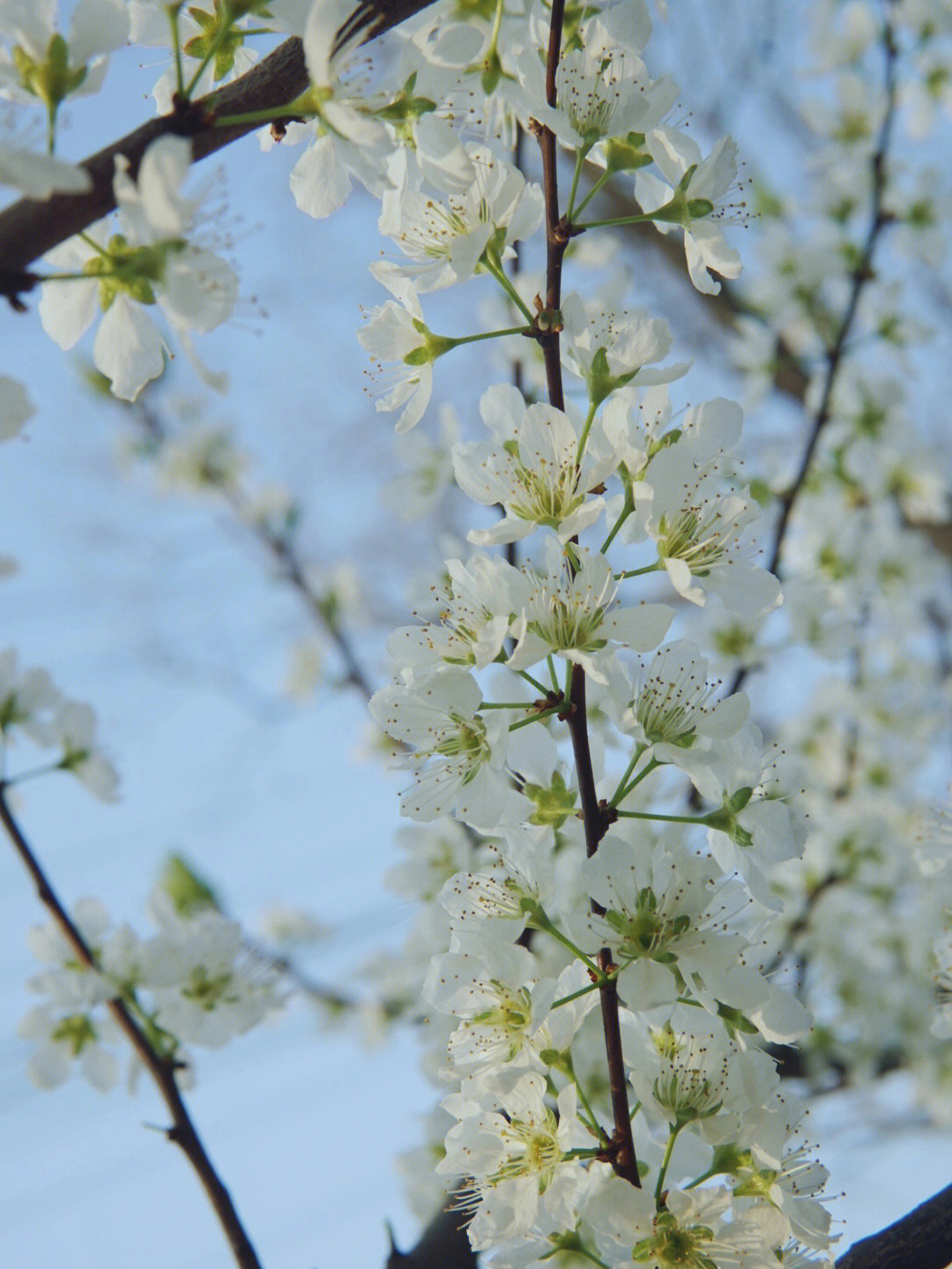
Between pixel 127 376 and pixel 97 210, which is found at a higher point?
pixel 127 376

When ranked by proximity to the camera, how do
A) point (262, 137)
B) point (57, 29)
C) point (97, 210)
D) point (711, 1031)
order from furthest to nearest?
point (262, 137) < point (711, 1031) < point (57, 29) < point (97, 210)

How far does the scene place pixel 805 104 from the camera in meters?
3.35

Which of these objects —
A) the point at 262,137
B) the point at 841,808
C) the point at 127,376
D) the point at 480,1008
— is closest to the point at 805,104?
the point at 841,808

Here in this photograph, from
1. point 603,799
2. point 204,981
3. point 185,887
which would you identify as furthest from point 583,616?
point 185,887

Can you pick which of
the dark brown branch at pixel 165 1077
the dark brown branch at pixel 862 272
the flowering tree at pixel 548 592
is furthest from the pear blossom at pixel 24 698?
the dark brown branch at pixel 862 272

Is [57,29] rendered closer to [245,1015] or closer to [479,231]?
[479,231]

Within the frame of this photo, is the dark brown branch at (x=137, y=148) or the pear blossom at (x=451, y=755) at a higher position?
the dark brown branch at (x=137, y=148)

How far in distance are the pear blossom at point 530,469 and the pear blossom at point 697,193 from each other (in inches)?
10.8

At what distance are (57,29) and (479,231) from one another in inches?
17.1

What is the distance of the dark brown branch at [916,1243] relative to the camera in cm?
120

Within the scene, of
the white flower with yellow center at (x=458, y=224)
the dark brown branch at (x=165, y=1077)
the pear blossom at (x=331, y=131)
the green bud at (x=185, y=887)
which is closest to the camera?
the pear blossom at (x=331, y=131)

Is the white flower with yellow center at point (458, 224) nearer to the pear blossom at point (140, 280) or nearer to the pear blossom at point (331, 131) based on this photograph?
the pear blossom at point (331, 131)

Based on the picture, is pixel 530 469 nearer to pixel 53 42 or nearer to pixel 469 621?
pixel 469 621

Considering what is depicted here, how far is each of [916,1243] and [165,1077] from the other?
109cm
